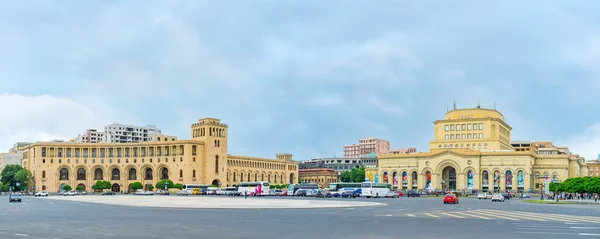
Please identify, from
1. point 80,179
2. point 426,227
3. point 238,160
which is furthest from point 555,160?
point 426,227

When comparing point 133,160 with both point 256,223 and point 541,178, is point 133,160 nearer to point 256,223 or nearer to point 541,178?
point 541,178

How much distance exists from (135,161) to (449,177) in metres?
72.2

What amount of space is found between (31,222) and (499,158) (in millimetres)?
119267

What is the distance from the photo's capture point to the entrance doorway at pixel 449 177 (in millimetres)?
144000

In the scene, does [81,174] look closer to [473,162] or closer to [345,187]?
[345,187]

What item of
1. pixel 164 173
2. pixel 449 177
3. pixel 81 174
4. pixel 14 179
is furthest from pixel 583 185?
pixel 14 179

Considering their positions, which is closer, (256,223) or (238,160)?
(256,223)

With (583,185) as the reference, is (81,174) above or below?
below

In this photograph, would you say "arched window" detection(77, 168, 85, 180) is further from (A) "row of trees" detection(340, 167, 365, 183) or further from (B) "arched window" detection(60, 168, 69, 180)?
(A) "row of trees" detection(340, 167, 365, 183)

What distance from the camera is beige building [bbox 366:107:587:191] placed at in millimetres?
135375

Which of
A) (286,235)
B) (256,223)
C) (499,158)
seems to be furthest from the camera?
(499,158)

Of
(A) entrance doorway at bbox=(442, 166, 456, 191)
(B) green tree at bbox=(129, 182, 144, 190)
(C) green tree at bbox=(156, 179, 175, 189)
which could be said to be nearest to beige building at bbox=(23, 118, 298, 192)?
(B) green tree at bbox=(129, 182, 144, 190)

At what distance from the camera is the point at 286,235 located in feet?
79.5

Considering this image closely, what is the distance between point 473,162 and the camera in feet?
454
